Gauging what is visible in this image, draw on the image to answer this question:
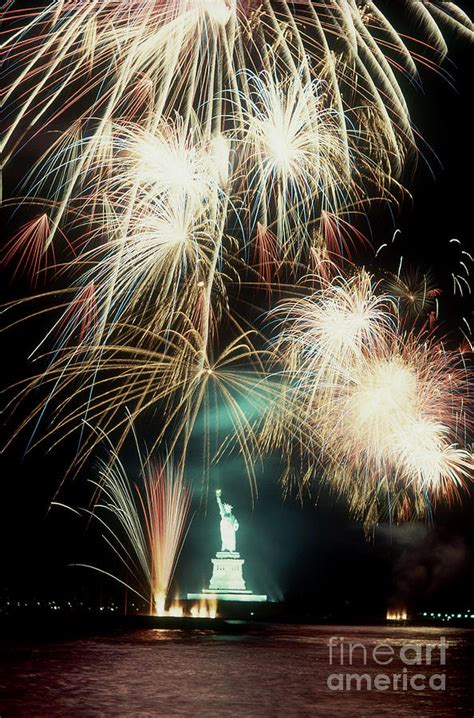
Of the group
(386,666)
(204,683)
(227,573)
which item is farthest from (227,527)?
(204,683)

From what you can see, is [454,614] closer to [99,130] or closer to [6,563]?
[6,563]

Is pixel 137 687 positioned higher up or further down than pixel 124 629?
higher up

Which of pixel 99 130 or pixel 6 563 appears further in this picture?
pixel 6 563

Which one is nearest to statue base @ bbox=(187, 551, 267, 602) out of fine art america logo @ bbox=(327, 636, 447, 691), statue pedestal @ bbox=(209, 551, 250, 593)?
statue pedestal @ bbox=(209, 551, 250, 593)

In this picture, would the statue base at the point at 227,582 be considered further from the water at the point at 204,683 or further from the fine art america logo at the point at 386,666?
the water at the point at 204,683

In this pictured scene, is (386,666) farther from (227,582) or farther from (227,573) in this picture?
(227,573)

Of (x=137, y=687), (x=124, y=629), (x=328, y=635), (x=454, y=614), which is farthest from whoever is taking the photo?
(x=454, y=614)

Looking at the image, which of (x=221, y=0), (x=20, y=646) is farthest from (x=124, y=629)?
(x=221, y=0)

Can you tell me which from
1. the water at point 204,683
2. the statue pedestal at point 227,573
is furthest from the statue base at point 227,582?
the water at point 204,683
